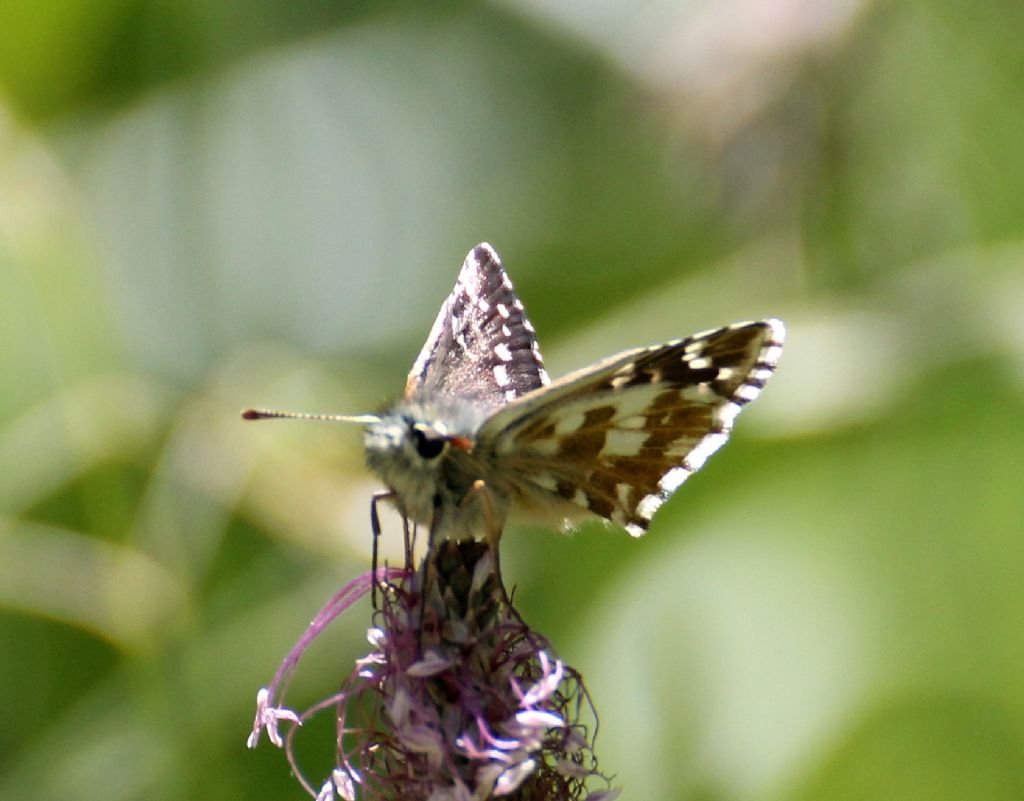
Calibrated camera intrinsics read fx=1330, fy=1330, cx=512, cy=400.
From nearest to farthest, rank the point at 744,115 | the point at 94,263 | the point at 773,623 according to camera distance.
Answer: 1. the point at 773,623
2. the point at 744,115
3. the point at 94,263

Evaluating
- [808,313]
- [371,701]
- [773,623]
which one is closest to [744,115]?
[808,313]

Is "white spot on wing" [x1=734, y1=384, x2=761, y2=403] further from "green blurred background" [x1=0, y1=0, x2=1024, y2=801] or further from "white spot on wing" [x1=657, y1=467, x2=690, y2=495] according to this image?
"green blurred background" [x1=0, y1=0, x2=1024, y2=801]

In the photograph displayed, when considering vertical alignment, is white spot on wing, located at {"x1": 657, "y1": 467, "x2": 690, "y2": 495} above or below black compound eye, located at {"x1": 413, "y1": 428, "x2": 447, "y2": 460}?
below

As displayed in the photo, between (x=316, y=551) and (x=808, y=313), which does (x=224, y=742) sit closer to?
(x=316, y=551)

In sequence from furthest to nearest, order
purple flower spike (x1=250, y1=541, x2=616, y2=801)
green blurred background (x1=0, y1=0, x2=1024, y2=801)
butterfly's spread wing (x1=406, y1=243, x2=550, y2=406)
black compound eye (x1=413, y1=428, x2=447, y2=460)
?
1. green blurred background (x1=0, y1=0, x2=1024, y2=801)
2. butterfly's spread wing (x1=406, y1=243, x2=550, y2=406)
3. black compound eye (x1=413, y1=428, x2=447, y2=460)
4. purple flower spike (x1=250, y1=541, x2=616, y2=801)

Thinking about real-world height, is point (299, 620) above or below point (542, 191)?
below

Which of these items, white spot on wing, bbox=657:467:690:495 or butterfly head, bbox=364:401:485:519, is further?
white spot on wing, bbox=657:467:690:495

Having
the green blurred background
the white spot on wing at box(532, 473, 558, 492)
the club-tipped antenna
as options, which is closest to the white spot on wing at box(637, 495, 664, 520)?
the white spot on wing at box(532, 473, 558, 492)
